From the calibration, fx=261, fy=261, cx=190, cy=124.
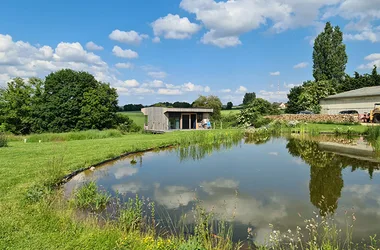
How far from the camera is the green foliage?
24752mm

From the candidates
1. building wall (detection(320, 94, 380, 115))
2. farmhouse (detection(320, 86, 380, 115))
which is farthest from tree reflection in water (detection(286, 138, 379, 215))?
building wall (detection(320, 94, 380, 115))

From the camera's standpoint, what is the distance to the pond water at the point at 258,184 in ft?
14.8

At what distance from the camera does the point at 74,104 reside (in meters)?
27.6

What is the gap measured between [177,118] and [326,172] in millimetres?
20086

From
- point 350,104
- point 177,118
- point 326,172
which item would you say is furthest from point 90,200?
point 350,104

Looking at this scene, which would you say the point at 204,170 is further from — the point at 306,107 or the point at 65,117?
the point at 306,107

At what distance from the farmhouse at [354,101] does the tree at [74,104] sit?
24883 millimetres

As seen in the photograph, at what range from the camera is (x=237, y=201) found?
205 inches

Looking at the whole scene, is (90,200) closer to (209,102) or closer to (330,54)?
(209,102)

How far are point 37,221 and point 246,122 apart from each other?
23.5 metres

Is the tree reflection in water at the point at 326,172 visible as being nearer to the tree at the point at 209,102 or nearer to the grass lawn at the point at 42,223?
the grass lawn at the point at 42,223

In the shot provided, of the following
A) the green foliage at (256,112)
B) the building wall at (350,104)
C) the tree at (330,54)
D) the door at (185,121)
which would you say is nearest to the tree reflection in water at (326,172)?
the green foliage at (256,112)

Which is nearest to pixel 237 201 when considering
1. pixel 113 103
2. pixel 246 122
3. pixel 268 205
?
pixel 268 205

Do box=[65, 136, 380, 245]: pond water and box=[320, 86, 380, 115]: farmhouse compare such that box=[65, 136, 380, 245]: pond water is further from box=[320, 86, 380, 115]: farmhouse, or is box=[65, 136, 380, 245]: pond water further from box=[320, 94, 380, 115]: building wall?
box=[320, 94, 380, 115]: building wall
